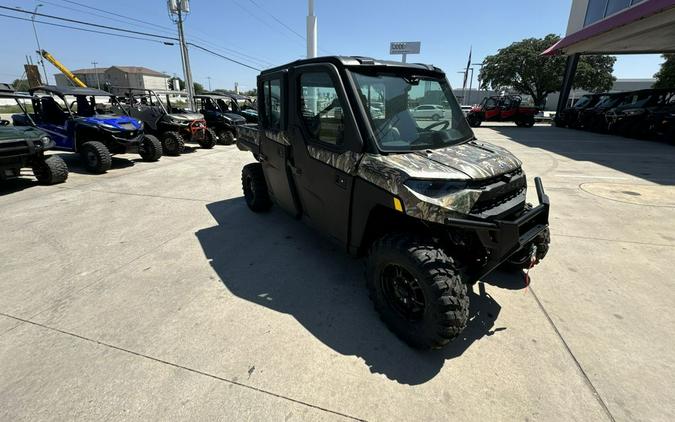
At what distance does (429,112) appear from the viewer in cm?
301

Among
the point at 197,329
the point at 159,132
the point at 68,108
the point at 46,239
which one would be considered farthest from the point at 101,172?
the point at 197,329

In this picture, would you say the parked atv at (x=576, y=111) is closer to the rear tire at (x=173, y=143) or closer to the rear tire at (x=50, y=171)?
the rear tire at (x=173, y=143)

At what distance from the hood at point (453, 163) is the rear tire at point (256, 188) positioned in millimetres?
2911

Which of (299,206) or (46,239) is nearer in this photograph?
(299,206)

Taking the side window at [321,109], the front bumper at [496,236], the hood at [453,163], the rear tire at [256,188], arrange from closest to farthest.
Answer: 1. the front bumper at [496,236]
2. the hood at [453,163]
3. the side window at [321,109]
4. the rear tire at [256,188]

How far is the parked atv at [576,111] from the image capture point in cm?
1792

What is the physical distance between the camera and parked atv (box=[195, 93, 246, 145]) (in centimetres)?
1257

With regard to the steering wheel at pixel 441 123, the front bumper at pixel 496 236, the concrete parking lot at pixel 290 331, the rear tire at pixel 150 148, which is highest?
the steering wheel at pixel 441 123

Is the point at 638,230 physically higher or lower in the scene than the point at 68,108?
lower

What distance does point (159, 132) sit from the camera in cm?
1055

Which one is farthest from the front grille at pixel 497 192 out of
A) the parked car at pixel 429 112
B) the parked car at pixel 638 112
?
the parked car at pixel 638 112

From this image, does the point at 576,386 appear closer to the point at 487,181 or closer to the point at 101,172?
the point at 487,181

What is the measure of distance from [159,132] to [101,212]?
6.38 metres

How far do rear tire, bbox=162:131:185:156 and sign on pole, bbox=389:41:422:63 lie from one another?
2311 cm
